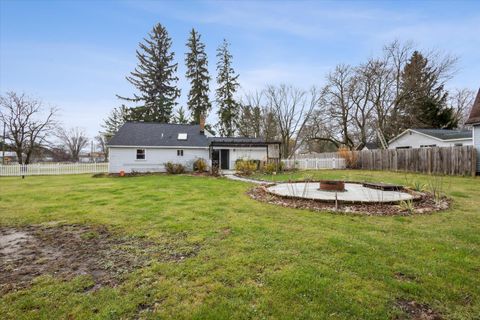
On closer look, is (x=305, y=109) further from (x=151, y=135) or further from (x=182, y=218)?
(x=182, y=218)

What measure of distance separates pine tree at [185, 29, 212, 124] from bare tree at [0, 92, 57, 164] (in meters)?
16.1

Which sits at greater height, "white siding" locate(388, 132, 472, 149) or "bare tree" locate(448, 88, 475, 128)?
"bare tree" locate(448, 88, 475, 128)

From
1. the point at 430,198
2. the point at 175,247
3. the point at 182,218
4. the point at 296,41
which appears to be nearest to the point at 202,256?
the point at 175,247

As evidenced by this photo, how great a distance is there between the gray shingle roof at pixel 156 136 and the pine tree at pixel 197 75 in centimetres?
1067

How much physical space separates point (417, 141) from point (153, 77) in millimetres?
31073

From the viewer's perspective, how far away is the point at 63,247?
4297 mm

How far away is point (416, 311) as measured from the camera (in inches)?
95.9

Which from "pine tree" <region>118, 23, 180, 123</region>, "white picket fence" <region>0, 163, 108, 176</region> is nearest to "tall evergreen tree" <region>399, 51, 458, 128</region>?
"pine tree" <region>118, 23, 180, 123</region>

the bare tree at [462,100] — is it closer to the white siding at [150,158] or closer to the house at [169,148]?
the house at [169,148]

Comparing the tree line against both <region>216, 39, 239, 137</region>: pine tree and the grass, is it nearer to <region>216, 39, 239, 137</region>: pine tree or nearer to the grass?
<region>216, 39, 239, 137</region>: pine tree

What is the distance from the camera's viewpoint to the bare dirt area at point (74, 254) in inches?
129

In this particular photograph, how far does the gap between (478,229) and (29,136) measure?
1362 inches

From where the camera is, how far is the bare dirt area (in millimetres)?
3277

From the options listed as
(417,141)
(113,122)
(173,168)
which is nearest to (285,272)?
(173,168)
